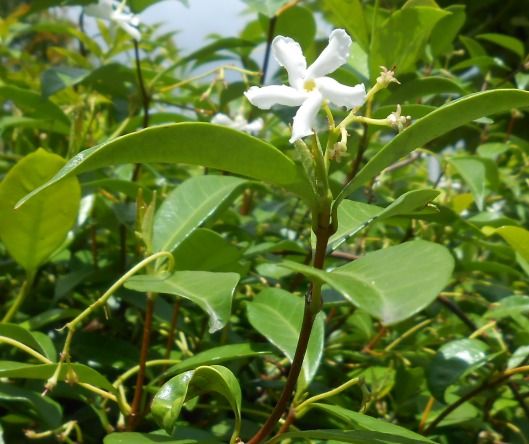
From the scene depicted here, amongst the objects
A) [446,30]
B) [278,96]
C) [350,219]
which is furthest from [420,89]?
[278,96]

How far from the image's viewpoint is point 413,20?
93 centimetres

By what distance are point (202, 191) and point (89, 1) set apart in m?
0.57

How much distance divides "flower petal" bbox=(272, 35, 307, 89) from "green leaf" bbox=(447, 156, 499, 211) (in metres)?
0.52

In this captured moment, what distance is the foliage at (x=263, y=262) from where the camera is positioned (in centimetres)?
59

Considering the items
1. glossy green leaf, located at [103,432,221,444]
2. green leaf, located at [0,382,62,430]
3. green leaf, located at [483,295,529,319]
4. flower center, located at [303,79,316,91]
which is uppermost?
flower center, located at [303,79,316,91]

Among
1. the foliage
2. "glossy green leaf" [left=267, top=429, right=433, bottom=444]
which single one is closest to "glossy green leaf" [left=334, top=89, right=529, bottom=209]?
the foliage

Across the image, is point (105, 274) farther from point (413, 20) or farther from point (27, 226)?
point (413, 20)

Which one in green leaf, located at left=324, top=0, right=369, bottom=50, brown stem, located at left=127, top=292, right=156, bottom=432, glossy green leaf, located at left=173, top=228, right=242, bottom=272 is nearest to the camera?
brown stem, located at left=127, top=292, right=156, bottom=432

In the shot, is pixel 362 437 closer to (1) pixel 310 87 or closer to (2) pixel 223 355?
(2) pixel 223 355

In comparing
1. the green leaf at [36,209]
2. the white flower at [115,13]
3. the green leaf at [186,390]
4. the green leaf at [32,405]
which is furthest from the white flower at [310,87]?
the white flower at [115,13]

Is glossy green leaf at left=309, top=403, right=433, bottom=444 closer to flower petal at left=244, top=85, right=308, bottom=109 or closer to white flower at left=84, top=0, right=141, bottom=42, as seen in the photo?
flower petal at left=244, top=85, right=308, bottom=109

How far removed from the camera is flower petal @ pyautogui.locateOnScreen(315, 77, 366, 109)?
601 millimetres

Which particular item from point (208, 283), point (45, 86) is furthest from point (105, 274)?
point (208, 283)

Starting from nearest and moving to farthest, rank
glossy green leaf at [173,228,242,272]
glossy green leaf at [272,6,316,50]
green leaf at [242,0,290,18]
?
glossy green leaf at [173,228,242,272]
green leaf at [242,0,290,18]
glossy green leaf at [272,6,316,50]
